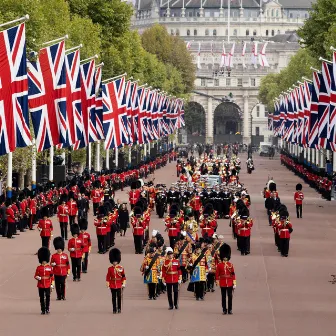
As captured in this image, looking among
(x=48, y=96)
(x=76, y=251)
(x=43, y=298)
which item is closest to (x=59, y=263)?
(x=43, y=298)

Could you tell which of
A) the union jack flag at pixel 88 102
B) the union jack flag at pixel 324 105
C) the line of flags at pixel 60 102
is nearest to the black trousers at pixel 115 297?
the line of flags at pixel 60 102

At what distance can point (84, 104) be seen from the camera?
6041 centimetres

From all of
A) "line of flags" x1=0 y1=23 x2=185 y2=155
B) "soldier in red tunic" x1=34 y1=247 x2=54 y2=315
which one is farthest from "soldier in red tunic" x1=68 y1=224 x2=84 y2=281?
"soldier in red tunic" x1=34 y1=247 x2=54 y2=315

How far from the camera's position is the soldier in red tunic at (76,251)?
3512cm

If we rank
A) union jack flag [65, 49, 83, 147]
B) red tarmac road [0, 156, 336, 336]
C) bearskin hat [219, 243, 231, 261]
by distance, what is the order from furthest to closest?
union jack flag [65, 49, 83, 147] → bearskin hat [219, 243, 231, 261] → red tarmac road [0, 156, 336, 336]

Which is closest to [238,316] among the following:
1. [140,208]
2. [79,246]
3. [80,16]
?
[79,246]

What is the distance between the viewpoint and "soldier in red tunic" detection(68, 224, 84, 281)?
115ft

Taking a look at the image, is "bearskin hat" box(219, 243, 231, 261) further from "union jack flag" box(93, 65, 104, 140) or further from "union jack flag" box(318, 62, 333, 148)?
"union jack flag" box(93, 65, 104, 140)

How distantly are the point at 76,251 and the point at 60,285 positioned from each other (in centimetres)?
270

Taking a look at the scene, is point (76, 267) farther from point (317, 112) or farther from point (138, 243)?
point (317, 112)

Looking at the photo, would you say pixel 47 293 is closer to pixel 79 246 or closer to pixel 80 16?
pixel 79 246

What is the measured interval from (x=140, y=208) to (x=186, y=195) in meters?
14.9

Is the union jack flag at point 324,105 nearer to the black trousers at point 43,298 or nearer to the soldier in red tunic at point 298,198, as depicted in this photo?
the soldier in red tunic at point 298,198

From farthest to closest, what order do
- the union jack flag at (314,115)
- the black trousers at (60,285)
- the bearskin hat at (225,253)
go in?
the union jack flag at (314,115)
the black trousers at (60,285)
the bearskin hat at (225,253)
